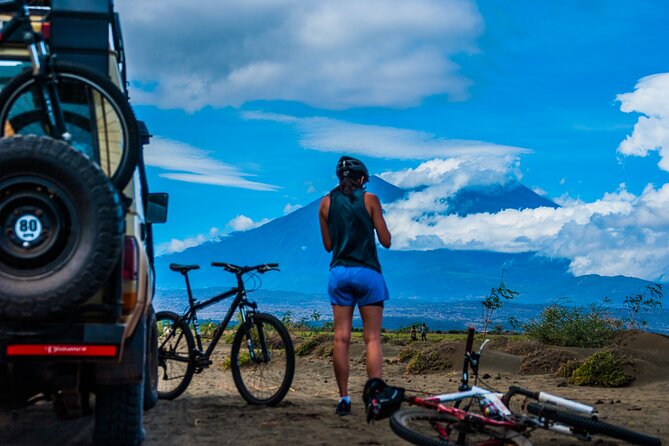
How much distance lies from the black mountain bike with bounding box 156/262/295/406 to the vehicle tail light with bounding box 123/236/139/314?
355 centimetres

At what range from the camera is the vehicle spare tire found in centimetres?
535

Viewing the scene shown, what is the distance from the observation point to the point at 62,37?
6422 mm

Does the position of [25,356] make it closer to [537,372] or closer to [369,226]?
[369,226]

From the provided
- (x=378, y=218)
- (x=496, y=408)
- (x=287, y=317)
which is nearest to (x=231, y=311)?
(x=378, y=218)

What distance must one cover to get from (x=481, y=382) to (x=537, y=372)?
2058 millimetres

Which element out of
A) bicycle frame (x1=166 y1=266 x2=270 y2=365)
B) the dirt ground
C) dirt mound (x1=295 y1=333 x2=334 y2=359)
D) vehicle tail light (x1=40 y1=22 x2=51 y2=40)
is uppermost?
vehicle tail light (x1=40 y1=22 x2=51 y2=40)

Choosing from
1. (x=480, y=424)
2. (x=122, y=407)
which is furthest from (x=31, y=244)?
(x=480, y=424)

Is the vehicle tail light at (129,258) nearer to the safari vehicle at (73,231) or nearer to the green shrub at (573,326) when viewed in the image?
the safari vehicle at (73,231)

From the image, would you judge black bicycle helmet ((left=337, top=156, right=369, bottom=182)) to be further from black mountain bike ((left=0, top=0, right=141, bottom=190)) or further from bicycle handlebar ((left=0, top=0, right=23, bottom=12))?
bicycle handlebar ((left=0, top=0, right=23, bottom=12))

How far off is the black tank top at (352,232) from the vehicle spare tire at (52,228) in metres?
3.24

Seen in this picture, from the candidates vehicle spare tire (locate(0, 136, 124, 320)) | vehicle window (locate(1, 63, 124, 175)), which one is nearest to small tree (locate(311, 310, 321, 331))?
vehicle window (locate(1, 63, 124, 175))

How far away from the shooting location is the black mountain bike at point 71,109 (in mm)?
6082

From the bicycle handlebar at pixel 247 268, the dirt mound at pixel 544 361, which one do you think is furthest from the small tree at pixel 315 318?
the bicycle handlebar at pixel 247 268

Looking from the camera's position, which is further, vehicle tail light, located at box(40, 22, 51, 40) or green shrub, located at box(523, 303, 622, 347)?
green shrub, located at box(523, 303, 622, 347)
